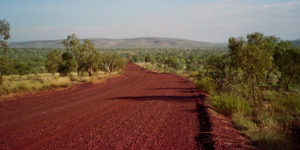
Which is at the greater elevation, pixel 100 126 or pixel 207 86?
pixel 100 126

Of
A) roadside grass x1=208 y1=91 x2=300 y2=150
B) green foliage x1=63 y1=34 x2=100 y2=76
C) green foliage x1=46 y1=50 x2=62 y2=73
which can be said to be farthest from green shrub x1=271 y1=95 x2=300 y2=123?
green foliage x1=46 y1=50 x2=62 y2=73

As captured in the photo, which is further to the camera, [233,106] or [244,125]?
[233,106]

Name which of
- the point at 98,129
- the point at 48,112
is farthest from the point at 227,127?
the point at 48,112

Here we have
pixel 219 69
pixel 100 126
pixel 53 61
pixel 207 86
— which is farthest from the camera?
pixel 53 61

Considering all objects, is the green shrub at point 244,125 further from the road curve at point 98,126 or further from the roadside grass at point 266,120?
the road curve at point 98,126

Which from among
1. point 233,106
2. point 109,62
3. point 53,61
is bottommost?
point 233,106

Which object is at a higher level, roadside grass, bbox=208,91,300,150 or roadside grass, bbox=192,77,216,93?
roadside grass, bbox=208,91,300,150

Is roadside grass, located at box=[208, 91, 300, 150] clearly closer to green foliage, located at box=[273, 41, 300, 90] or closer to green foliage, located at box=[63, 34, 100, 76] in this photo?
green foliage, located at box=[273, 41, 300, 90]

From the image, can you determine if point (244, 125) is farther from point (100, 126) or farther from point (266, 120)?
point (100, 126)

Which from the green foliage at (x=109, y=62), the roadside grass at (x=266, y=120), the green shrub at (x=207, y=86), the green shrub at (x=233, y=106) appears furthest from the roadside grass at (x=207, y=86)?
the green foliage at (x=109, y=62)

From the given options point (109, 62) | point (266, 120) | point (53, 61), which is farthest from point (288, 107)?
point (53, 61)

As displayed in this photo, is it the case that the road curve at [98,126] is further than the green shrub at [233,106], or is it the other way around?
the green shrub at [233,106]

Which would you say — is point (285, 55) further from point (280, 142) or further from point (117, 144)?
point (117, 144)

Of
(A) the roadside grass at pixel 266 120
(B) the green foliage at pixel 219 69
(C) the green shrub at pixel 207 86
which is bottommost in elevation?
(C) the green shrub at pixel 207 86
